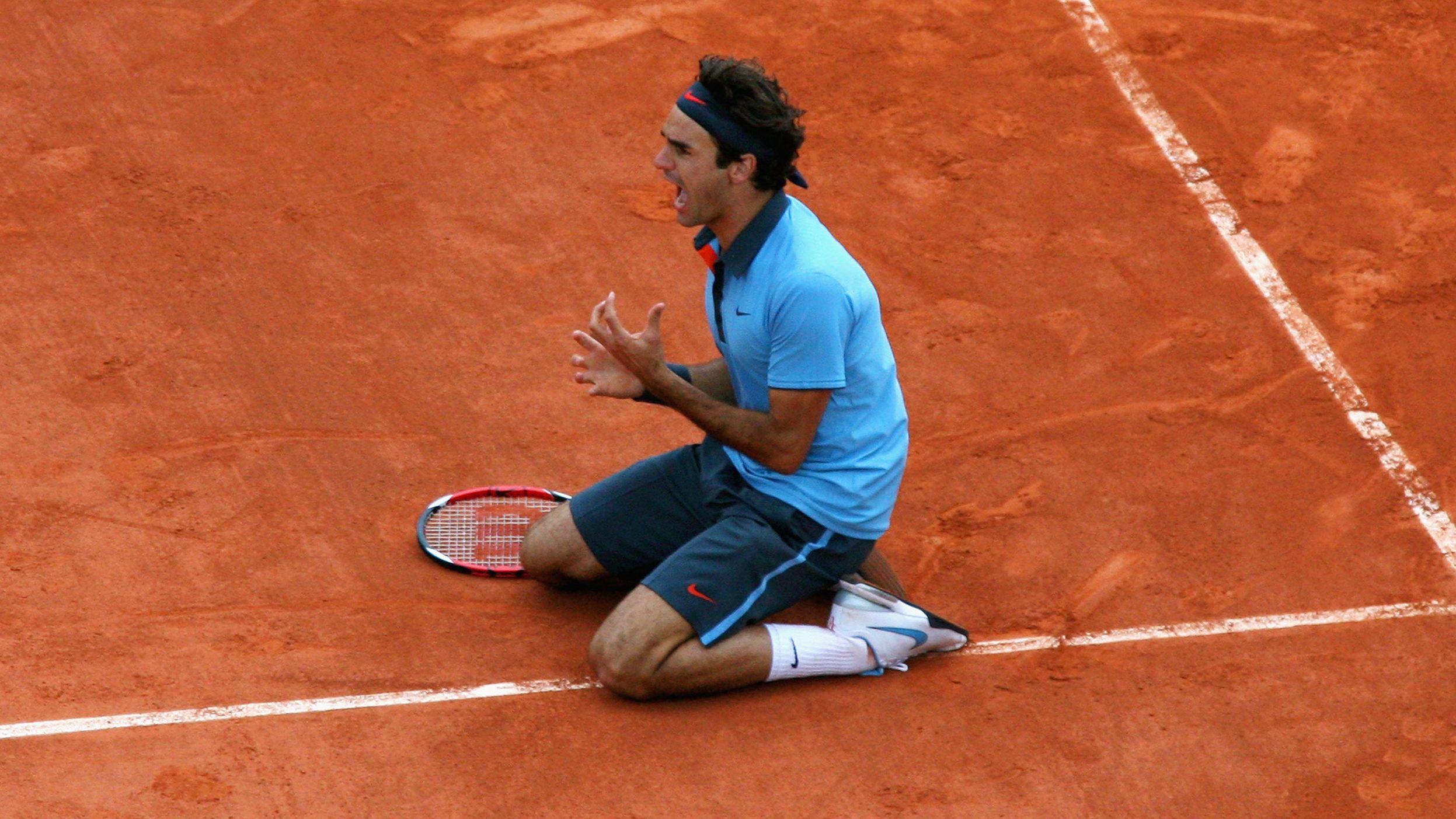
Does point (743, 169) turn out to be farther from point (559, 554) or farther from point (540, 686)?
point (540, 686)

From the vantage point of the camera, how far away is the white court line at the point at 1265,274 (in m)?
6.59

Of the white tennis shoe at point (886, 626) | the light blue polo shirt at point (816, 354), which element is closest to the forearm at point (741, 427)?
the light blue polo shirt at point (816, 354)

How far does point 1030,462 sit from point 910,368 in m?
0.78

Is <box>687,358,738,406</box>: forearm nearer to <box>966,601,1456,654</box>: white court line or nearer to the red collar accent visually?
the red collar accent

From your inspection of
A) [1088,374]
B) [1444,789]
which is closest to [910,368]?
[1088,374]

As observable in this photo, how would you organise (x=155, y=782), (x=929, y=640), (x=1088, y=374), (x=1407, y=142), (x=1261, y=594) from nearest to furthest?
(x=155, y=782) → (x=929, y=640) → (x=1261, y=594) → (x=1088, y=374) → (x=1407, y=142)

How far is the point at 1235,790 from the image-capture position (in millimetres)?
5289

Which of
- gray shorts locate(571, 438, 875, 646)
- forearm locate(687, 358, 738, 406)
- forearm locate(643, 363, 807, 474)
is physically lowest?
gray shorts locate(571, 438, 875, 646)

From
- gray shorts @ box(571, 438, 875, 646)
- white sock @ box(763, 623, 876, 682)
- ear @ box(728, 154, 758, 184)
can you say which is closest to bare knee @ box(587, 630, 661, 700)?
gray shorts @ box(571, 438, 875, 646)

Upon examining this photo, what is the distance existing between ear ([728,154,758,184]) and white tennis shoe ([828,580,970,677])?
4.67 feet

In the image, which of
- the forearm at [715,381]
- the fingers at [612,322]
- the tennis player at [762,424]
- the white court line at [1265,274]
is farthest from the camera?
the white court line at [1265,274]

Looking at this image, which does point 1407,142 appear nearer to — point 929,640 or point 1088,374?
point 1088,374

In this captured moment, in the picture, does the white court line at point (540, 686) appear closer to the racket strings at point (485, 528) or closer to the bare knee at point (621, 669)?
the bare knee at point (621, 669)

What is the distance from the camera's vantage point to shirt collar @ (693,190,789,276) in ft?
18.0
